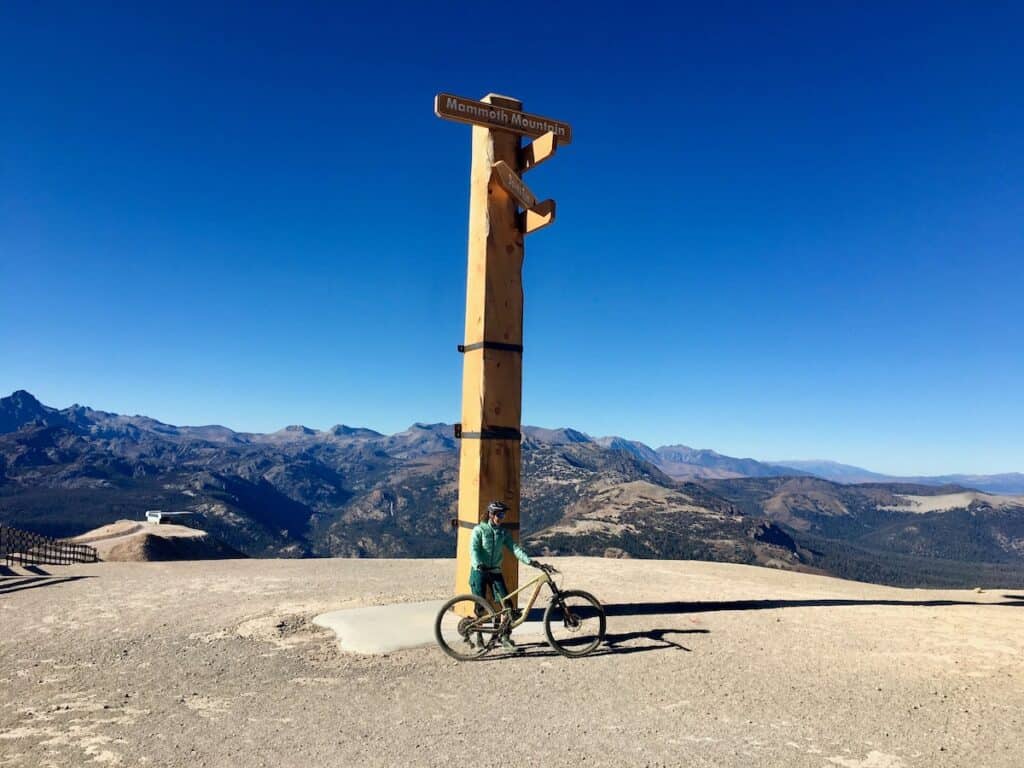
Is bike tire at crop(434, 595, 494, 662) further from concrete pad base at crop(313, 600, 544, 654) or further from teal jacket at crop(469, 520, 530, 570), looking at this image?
teal jacket at crop(469, 520, 530, 570)

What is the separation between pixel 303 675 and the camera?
8.17 meters

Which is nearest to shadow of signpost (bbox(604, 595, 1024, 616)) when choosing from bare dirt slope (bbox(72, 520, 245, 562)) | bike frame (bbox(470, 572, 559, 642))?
Answer: bike frame (bbox(470, 572, 559, 642))

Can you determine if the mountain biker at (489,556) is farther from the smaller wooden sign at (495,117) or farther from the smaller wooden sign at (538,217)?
the smaller wooden sign at (495,117)

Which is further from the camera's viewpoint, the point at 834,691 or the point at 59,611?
the point at 59,611

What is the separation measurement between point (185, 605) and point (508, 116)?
11.3 meters

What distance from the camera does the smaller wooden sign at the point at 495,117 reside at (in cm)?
1107

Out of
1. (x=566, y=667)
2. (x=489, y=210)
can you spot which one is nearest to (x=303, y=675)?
(x=566, y=667)

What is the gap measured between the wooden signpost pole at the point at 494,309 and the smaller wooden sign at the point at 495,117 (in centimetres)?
2

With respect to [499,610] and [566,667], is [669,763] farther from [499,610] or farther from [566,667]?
[499,610]

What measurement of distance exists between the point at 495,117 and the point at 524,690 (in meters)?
9.24

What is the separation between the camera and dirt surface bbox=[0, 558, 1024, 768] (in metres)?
6.03

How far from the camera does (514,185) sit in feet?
36.4

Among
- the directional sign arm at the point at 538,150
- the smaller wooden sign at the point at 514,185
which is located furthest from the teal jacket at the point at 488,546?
the directional sign arm at the point at 538,150

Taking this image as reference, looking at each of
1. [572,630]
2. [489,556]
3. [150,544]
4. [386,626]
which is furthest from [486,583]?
[150,544]
